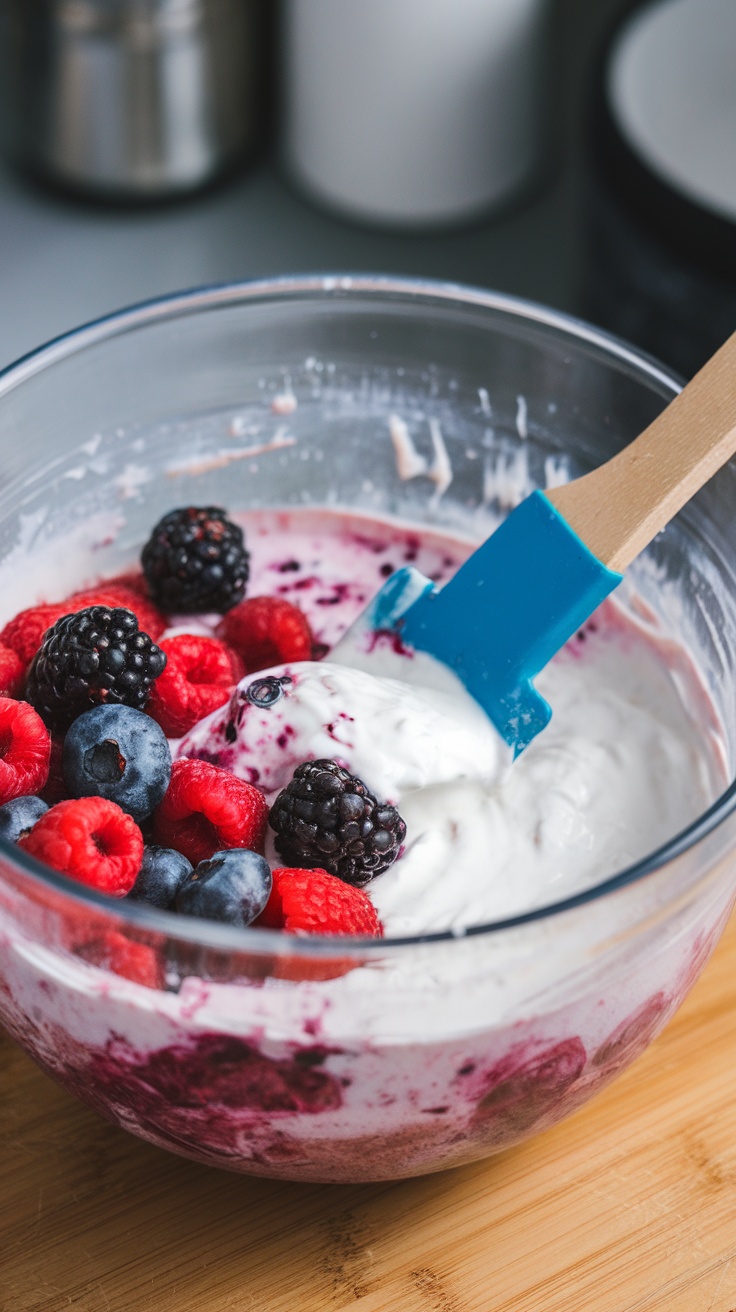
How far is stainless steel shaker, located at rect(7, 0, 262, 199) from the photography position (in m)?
2.31

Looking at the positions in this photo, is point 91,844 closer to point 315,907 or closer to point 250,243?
point 315,907

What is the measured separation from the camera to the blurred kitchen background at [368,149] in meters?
2.05

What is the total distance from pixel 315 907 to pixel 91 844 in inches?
7.2

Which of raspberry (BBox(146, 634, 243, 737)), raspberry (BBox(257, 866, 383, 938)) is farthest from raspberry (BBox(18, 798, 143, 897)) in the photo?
raspberry (BBox(146, 634, 243, 737))

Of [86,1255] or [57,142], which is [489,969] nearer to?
[86,1255]

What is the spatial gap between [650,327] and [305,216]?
0.94 metres

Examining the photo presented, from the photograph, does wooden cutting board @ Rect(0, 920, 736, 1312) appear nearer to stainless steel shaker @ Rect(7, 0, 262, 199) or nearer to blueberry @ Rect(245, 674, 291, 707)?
blueberry @ Rect(245, 674, 291, 707)

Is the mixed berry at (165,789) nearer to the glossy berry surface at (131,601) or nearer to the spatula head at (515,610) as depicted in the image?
the glossy berry surface at (131,601)

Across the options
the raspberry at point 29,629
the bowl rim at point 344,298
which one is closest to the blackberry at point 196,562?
the raspberry at point 29,629

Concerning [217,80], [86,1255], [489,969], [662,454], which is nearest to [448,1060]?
[489,969]

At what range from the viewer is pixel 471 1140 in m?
1.13

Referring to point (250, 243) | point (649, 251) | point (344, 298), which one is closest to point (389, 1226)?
point (344, 298)

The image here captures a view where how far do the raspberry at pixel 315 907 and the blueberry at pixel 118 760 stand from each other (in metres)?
0.14

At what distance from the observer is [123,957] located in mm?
1006
